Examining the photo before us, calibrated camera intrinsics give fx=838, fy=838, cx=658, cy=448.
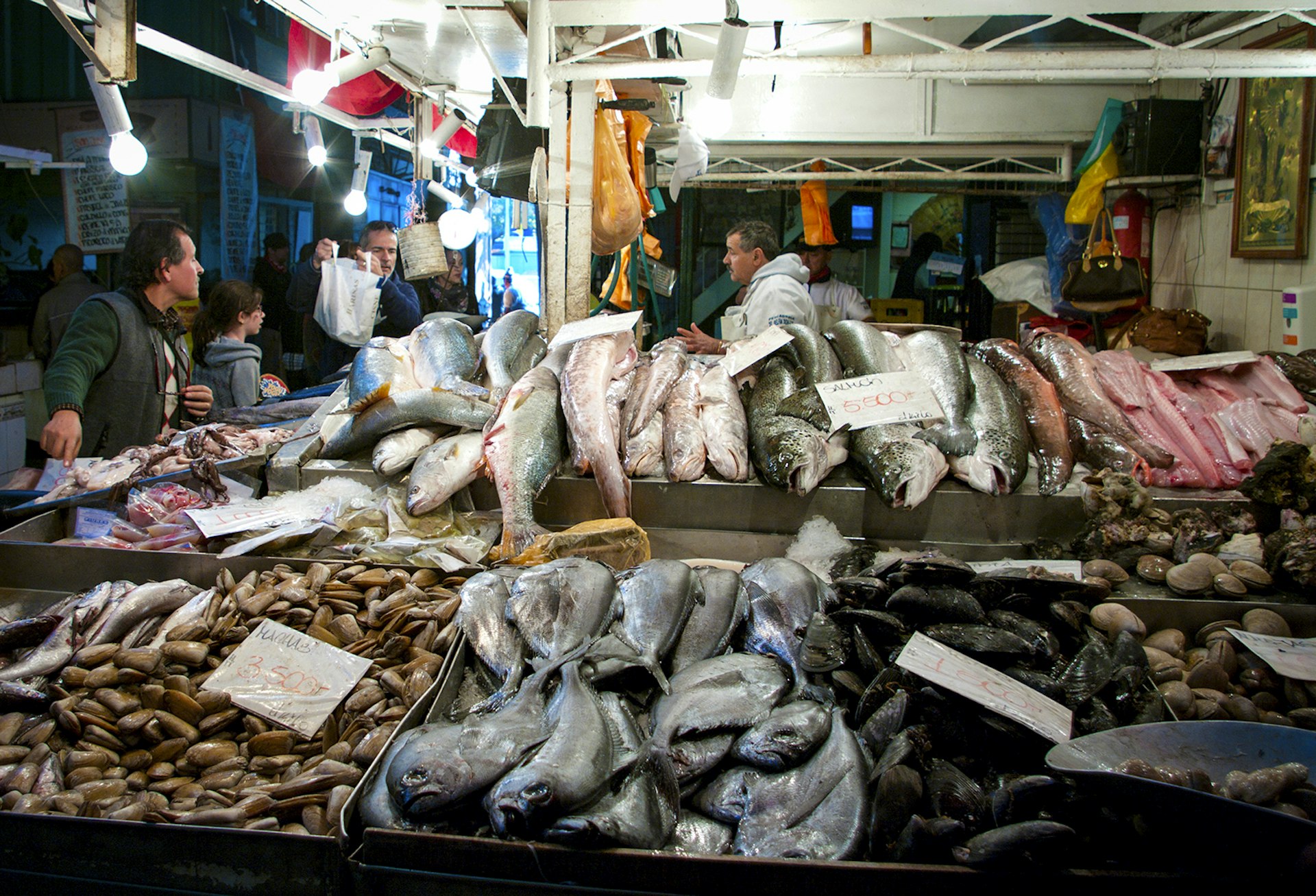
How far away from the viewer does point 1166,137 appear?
6.84 meters

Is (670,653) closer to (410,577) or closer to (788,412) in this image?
(410,577)

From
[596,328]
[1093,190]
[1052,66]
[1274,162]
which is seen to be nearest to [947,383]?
[596,328]

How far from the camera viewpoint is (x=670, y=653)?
206 cm

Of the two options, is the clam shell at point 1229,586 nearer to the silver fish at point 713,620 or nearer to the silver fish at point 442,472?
the silver fish at point 713,620

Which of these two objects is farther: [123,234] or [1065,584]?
[123,234]

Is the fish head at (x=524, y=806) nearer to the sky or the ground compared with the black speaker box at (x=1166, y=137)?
nearer to the ground

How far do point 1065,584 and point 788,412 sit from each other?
4.20 ft

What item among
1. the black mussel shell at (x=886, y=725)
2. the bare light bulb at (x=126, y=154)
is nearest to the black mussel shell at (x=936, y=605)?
the black mussel shell at (x=886, y=725)

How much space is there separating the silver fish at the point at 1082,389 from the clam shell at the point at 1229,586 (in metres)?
0.69

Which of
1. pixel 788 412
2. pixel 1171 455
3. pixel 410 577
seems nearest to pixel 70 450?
pixel 410 577

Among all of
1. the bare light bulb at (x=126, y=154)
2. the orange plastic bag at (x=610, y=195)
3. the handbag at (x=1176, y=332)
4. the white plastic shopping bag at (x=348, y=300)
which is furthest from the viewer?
the white plastic shopping bag at (x=348, y=300)

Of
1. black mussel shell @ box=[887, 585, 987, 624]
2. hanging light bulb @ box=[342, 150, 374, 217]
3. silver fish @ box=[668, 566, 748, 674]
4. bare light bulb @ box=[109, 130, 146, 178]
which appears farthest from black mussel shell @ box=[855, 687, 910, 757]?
hanging light bulb @ box=[342, 150, 374, 217]

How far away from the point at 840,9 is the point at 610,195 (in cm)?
158

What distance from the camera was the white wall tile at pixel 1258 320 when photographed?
19.7 feet
